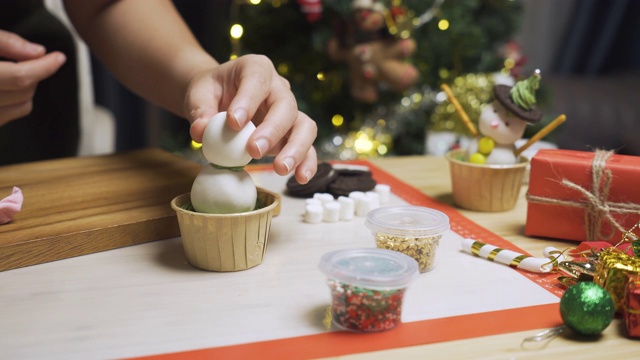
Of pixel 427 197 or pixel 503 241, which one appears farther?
pixel 427 197

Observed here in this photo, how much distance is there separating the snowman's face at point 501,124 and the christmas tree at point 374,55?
109 centimetres

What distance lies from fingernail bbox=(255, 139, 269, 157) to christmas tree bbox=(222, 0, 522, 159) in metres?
1.37

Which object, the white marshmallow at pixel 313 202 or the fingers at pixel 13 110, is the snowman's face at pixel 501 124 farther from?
the fingers at pixel 13 110

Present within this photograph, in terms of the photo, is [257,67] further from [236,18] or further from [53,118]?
[236,18]

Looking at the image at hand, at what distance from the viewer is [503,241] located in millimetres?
936

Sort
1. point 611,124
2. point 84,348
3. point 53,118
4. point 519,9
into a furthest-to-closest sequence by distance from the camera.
→ point 611,124
point 519,9
point 53,118
point 84,348

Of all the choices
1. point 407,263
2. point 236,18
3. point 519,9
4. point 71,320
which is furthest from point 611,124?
point 71,320

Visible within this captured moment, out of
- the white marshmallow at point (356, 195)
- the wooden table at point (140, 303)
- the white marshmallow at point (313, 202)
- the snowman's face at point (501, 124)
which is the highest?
the snowman's face at point (501, 124)

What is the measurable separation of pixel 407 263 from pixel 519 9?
6.80 feet

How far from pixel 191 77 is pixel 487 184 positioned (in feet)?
1.76

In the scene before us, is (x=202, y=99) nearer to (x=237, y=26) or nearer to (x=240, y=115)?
(x=240, y=115)

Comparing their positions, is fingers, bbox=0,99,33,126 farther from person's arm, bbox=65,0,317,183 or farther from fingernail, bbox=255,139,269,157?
fingernail, bbox=255,139,269,157

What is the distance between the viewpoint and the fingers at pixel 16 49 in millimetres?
1131

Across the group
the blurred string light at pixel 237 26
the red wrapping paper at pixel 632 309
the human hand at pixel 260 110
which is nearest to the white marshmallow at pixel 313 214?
the human hand at pixel 260 110
